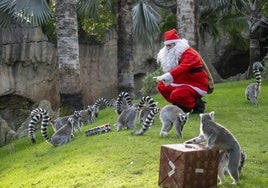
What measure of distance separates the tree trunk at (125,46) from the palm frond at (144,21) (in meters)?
1.09

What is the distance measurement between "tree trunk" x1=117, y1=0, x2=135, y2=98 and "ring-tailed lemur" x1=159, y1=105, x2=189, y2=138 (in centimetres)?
774

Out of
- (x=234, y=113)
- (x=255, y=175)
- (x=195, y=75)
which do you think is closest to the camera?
(x=255, y=175)

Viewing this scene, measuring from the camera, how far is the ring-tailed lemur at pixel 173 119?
9133 millimetres

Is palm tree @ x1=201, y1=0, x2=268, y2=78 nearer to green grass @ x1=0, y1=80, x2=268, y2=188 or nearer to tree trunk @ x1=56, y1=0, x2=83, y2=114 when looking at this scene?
tree trunk @ x1=56, y1=0, x2=83, y2=114

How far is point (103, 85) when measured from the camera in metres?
23.4

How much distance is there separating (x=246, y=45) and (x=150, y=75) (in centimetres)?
986

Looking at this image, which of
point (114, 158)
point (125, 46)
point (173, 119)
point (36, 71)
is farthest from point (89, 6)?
point (114, 158)

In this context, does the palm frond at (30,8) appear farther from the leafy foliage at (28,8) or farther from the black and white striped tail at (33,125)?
the black and white striped tail at (33,125)

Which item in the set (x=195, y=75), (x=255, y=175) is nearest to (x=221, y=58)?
(x=195, y=75)

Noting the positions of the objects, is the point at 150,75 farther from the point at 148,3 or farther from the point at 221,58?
the point at 221,58

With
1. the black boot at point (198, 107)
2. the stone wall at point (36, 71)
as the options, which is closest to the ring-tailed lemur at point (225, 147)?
the black boot at point (198, 107)

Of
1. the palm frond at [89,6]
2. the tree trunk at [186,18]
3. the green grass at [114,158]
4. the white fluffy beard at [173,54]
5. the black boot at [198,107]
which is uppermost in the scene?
the palm frond at [89,6]

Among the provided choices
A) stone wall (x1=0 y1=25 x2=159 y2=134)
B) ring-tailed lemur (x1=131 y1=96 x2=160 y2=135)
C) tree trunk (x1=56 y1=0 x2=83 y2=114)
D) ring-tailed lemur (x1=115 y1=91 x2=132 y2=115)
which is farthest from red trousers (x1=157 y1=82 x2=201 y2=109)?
stone wall (x1=0 y1=25 x2=159 y2=134)

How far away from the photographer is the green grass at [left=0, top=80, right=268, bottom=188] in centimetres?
709
